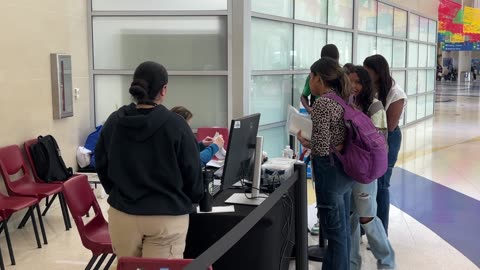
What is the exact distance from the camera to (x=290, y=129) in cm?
358

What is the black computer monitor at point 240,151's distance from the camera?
9.82 ft

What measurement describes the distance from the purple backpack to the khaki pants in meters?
1.09

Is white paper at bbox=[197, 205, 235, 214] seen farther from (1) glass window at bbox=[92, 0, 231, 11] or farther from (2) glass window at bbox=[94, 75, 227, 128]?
(1) glass window at bbox=[92, 0, 231, 11]

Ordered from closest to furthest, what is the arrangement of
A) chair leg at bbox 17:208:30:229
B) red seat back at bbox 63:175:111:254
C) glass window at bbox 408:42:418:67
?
red seat back at bbox 63:175:111:254 < chair leg at bbox 17:208:30:229 < glass window at bbox 408:42:418:67

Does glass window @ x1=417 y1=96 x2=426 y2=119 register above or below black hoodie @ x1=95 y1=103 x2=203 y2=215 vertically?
below

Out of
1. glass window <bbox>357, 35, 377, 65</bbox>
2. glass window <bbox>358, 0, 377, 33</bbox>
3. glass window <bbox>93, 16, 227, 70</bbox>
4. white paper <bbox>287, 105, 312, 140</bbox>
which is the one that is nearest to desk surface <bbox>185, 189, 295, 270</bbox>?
white paper <bbox>287, 105, 312, 140</bbox>

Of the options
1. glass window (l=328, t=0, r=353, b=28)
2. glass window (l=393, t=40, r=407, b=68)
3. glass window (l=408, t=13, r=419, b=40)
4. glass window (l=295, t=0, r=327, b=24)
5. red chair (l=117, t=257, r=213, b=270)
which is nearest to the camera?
red chair (l=117, t=257, r=213, b=270)

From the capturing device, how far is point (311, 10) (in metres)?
8.23

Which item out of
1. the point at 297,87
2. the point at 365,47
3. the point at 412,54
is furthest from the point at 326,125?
the point at 412,54

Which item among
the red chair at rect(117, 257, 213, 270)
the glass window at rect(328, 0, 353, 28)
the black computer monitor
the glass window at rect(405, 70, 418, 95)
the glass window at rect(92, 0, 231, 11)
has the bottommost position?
the red chair at rect(117, 257, 213, 270)

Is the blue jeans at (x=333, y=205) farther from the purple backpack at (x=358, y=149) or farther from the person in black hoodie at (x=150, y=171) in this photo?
the person in black hoodie at (x=150, y=171)

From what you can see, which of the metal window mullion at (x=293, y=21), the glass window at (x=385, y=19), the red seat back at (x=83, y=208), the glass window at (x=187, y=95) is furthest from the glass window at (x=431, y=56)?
the red seat back at (x=83, y=208)

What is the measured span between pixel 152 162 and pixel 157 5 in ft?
15.4

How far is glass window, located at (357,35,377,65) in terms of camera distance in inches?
411
